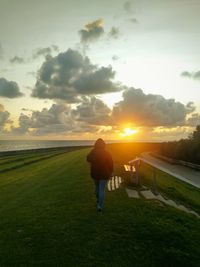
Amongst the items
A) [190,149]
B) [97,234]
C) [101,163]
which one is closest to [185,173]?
[190,149]

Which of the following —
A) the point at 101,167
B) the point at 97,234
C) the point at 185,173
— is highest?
the point at 101,167

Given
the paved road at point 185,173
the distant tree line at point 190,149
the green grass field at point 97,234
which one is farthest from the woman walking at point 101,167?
the distant tree line at point 190,149

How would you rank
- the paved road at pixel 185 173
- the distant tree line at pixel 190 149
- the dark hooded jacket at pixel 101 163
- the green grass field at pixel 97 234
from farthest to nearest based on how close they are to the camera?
the distant tree line at pixel 190 149
the paved road at pixel 185 173
the dark hooded jacket at pixel 101 163
the green grass field at pixel 97 234

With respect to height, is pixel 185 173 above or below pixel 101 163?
below

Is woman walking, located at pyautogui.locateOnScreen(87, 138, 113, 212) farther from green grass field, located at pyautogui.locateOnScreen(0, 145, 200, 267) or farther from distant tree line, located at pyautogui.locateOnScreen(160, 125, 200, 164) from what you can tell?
distant tree line, located at pyautogui.locateOnScreen(160, 125, 200, 164)

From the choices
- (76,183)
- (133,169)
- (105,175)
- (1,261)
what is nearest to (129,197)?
(105,175)

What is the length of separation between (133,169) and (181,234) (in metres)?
8.77

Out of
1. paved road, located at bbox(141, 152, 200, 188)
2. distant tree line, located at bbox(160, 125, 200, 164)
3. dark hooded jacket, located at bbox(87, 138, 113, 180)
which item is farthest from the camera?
Result: distant tree line, located at bbox(160, 125, 200, 164)

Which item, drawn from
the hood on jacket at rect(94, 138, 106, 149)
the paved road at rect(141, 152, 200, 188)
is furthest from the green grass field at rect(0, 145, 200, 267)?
the paved road at rect(141, 152, 200, 188)

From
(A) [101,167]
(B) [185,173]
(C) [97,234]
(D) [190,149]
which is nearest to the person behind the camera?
(C) [97,234]

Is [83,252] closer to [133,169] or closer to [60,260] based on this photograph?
[60,260]

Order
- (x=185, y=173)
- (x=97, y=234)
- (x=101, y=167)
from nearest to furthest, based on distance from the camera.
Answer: (x=97, y=234), (x=101, y=167), (x=185, y=173)

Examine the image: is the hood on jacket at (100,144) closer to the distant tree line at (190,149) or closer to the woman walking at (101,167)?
the woman walking at (101,167)

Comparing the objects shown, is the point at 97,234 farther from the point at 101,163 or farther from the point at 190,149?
the point at 190,149
